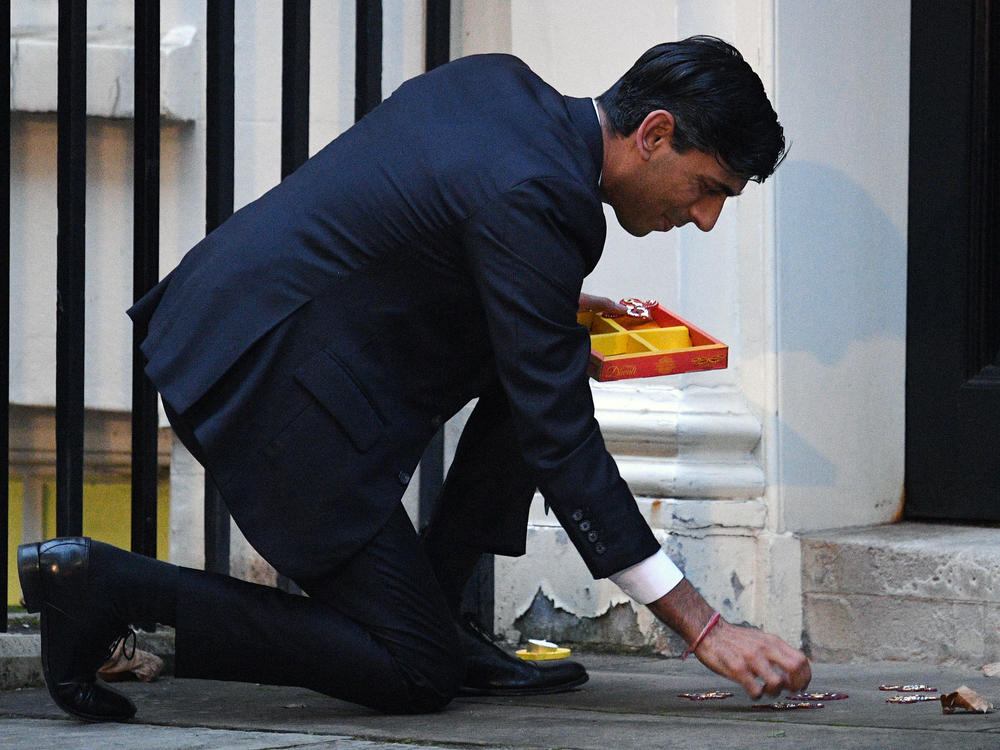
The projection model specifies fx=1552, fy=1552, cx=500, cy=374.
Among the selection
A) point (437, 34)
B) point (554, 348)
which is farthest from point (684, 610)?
point (437, 34)

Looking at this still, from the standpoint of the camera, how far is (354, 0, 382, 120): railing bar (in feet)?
10.4

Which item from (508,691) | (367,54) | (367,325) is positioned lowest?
(508,691)

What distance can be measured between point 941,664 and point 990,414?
0.56 meters

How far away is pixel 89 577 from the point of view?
2.30m

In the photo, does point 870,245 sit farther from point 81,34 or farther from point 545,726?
point 81,34

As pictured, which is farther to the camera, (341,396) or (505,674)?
(505,674)

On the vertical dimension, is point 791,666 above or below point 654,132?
below

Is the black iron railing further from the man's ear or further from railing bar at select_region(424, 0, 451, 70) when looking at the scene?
the man's ear

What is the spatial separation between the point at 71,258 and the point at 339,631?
0.93 meters

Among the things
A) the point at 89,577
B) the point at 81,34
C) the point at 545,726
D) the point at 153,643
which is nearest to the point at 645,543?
the point at 545,726

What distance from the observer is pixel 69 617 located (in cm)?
230

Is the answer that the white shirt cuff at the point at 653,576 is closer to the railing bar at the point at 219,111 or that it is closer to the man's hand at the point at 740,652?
the man's hand at the point at 740,652

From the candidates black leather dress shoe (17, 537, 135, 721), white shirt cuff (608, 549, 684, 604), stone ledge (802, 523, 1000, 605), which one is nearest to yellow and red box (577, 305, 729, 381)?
white shirt cuff (608, 549, 684, 604)

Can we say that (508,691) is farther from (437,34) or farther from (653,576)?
(437,34)
